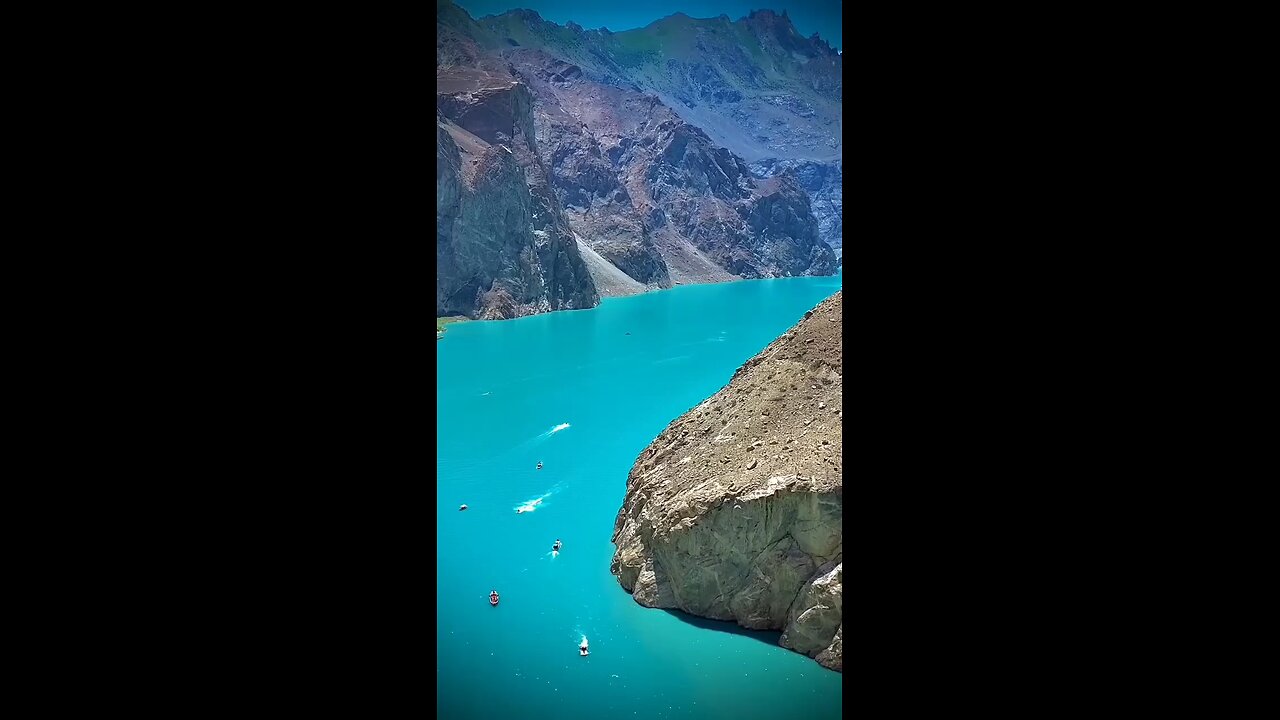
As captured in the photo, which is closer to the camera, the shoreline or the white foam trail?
the white foam trail

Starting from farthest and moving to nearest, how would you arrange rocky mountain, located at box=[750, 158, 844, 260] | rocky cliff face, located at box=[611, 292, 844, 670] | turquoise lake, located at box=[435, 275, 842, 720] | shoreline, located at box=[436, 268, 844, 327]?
rocky mountain, located at box=[750, 158, 844, 260] < shoreline, located at box=[436, 268, 844, 327] < rocky cliff face, located at box=[611, 292, 844, 670] < turquoise lake, located at box=[435, 275, 842, 720]

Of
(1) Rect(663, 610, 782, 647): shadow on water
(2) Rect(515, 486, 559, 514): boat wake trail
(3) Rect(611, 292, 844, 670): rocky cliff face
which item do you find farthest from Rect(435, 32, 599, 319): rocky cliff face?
(1) Rect(663, 610, 782, 647): shadow on water

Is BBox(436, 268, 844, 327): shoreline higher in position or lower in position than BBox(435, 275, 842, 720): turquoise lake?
higher

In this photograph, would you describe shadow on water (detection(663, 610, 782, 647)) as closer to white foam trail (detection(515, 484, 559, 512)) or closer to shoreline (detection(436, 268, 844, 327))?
white foam trail (detection(515, 484, 559, 512))
